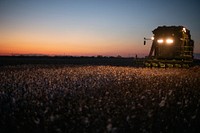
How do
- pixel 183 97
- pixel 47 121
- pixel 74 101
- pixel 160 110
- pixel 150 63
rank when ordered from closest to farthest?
pixel 47 121, pixel 160 110, pixel 74 101, pixel 183 97, pixel 150 63

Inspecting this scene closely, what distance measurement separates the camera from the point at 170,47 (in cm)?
4141

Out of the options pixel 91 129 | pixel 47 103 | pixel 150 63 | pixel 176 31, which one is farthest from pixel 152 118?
pixel 176 31

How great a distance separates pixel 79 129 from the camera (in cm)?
770

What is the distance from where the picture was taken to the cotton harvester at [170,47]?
37719mm

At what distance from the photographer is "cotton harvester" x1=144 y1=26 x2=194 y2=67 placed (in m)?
37.7

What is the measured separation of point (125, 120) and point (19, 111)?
12.4 ft

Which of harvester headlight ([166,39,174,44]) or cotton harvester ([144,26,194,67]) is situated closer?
cotton harvester ([144,26,194,67])

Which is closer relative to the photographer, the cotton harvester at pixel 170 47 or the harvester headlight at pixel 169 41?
the cotton harvester at pixel 170 47

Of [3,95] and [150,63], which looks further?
[150,63]

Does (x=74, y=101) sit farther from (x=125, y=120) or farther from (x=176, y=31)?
(x=176, y=31)

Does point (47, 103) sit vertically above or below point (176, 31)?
below

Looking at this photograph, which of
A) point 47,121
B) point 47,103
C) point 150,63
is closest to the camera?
point 47,121

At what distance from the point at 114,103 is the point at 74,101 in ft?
5.47

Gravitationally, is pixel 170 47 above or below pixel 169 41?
below
